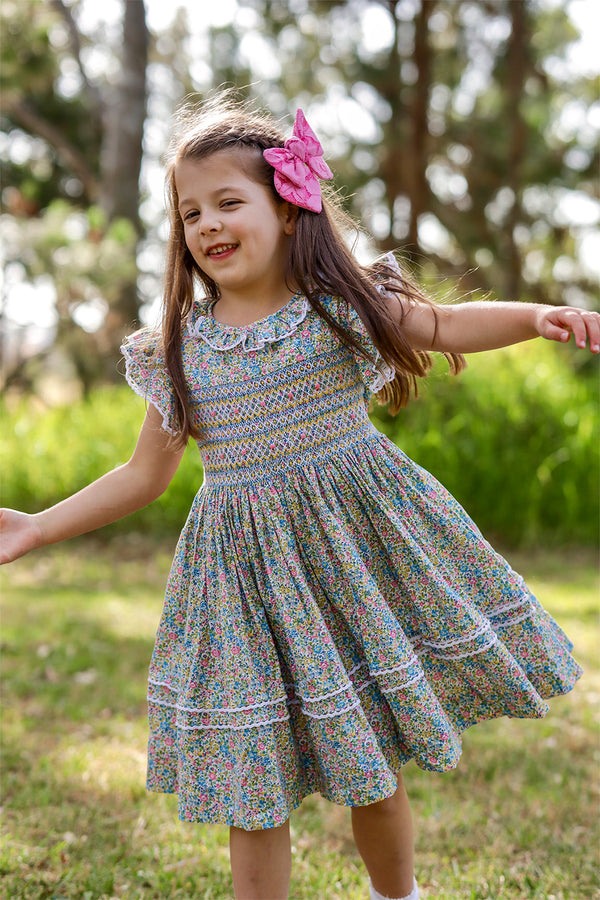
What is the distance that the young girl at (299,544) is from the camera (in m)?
1.69

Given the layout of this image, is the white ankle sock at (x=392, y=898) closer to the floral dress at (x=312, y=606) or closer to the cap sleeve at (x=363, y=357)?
the floral dress at (x=312, y=606)

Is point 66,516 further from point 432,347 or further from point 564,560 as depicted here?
point 564,560

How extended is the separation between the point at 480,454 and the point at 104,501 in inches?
159

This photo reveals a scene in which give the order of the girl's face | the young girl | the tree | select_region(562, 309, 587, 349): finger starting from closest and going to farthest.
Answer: select_region(562, 309, 587, 349): finger < the young girl < the girl's face < the tree

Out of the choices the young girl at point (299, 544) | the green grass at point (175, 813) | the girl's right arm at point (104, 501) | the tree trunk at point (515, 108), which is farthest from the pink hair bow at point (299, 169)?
the tree trunk at point (515, 108)

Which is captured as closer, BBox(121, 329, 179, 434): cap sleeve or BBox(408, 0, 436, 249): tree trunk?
BBox(121, 329, 179, 434): cap sleeve

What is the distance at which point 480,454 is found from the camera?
5656 mm

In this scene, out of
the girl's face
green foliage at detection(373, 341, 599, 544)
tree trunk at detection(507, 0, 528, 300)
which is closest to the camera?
the girl's face

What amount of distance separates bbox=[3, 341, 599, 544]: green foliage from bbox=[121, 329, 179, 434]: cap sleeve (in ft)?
12.2

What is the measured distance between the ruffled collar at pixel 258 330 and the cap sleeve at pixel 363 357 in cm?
8

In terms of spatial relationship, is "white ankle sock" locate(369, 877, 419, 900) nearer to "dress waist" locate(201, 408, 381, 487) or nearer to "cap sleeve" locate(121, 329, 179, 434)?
"dress waist" locate(201, 408, 381, 487)

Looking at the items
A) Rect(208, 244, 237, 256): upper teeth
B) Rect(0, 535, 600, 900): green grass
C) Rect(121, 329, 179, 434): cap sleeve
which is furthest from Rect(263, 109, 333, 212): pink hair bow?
Rect(0, 535, 600, 900): green grass

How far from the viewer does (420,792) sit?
261 cm

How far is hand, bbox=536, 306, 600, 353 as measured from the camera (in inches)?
Answer: 62.9
